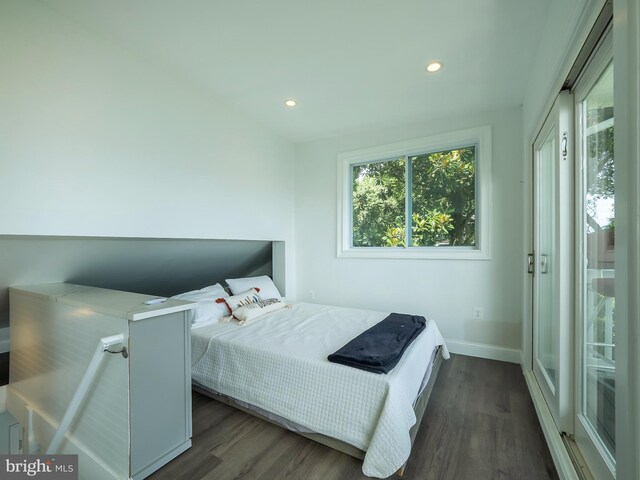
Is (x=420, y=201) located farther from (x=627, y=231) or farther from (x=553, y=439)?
(x=627, y=231)

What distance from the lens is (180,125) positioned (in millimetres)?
2293

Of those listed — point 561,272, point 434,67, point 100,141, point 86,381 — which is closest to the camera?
point 86,381

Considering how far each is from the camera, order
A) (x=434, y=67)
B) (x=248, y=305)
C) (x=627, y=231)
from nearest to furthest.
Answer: (x=627, y=231)
(x=434, y=67)
(x=248, y=305)

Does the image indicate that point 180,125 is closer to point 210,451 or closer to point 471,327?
point 210,451

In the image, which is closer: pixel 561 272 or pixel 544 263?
pixel 561 272

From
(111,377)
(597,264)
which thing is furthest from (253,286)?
(597,264)

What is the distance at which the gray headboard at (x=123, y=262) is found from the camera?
181 centimetres

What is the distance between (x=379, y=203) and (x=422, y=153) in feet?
2.43

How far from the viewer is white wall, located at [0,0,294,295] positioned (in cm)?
150

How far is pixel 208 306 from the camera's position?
8.39ft

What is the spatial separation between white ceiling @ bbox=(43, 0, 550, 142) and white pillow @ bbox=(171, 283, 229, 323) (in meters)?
1.90

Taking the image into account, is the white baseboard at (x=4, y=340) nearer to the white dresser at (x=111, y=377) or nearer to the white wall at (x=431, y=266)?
the white dresser at (x=111, y=377)

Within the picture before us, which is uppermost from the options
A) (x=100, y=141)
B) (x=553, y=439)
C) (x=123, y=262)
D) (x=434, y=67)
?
(x=434, y=67)

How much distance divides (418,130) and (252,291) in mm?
2543
